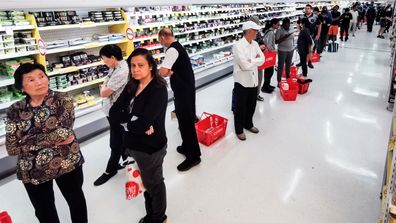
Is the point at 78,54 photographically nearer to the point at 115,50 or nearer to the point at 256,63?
the point at 115,50

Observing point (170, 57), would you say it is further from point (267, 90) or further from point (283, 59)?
point (283, 59)

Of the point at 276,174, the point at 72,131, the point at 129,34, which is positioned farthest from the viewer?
the point at 129,34

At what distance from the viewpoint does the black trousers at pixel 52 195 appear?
71.7 inches

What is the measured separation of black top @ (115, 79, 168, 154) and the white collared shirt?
1759mm

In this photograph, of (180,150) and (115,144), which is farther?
(180,150)

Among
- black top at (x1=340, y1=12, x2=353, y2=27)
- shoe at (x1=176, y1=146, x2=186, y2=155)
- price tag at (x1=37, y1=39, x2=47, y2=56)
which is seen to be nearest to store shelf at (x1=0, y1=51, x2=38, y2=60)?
price tag at (x1=37, y1=39, x2=47, y2=56)

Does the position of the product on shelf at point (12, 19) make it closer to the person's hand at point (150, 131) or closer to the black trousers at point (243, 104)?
the person's hand at point (150, 131)

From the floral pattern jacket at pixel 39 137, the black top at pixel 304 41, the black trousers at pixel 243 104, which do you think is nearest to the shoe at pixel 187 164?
the black trousers at pixel 243 104

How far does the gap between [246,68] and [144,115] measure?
194 centimetres

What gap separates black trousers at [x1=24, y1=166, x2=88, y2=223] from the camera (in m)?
1.82

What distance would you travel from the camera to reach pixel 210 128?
3992 millimetres

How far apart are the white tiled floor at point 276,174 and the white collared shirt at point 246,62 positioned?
35.6 inches

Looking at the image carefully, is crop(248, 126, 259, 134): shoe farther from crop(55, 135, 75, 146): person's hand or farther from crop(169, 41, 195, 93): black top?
crop(55, 135, 75, 146): person's hand

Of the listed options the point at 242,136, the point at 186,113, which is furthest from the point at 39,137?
the point at 242,136
